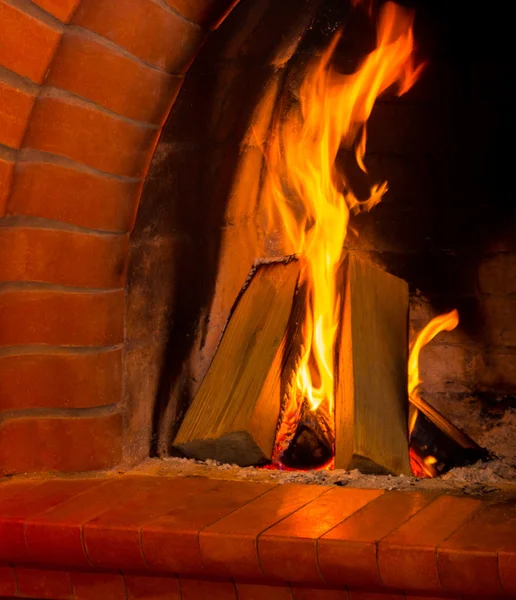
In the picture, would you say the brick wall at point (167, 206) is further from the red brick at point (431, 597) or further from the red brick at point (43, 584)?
the red brick at point (431, 597)

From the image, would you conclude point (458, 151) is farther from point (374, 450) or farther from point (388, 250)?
point (374, 450)

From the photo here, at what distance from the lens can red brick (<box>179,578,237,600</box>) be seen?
187cm

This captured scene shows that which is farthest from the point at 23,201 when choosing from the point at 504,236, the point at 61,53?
the point at 504,236

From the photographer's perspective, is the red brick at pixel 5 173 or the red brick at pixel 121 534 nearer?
the red brick at pixel 121 534

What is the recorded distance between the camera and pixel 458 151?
2752 millimetres

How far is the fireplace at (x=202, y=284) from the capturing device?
185 cm

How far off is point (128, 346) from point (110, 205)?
361mm

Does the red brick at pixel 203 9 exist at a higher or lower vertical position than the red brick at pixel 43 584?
higher

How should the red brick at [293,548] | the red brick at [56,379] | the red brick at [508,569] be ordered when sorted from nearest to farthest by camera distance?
the red brick at [508,569], the red brick at [293,548], the red brick at [56,379]

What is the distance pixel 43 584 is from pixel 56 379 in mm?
462

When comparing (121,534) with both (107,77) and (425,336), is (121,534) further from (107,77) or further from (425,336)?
(425,336)

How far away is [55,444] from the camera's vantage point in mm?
2252

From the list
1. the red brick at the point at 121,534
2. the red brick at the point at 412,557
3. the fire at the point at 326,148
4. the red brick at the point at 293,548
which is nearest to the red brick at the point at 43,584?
the red brick at the point at 121,534

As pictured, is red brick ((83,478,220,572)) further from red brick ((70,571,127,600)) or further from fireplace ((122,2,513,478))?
fireplace ((122,2,513,478))
